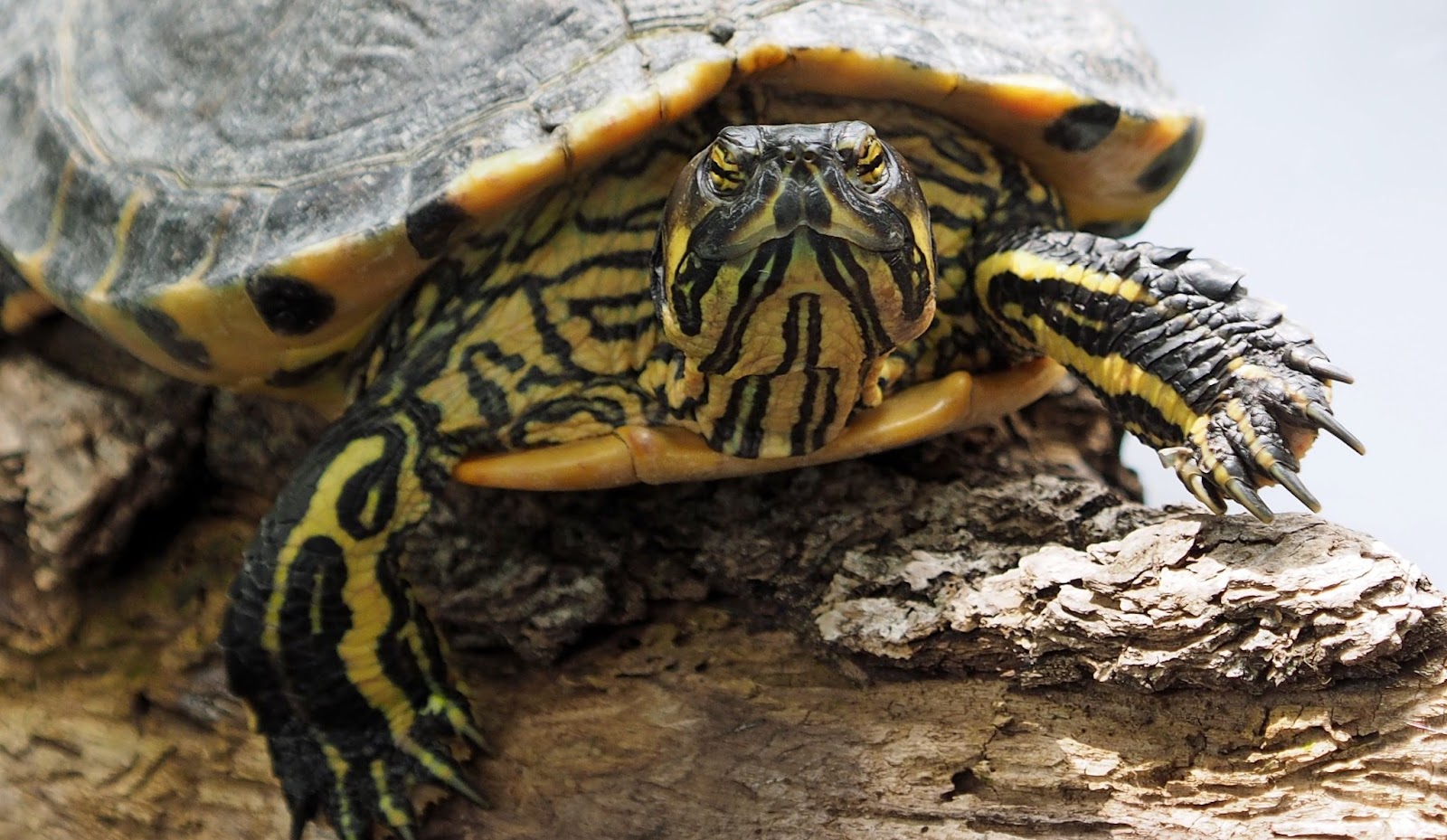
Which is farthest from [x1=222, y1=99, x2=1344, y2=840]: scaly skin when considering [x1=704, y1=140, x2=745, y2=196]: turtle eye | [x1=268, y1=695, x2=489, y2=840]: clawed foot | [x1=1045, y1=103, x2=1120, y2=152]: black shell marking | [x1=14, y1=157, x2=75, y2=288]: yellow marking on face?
[x1=14, y1=157, x2=75, y2=288]: yellow marking on face

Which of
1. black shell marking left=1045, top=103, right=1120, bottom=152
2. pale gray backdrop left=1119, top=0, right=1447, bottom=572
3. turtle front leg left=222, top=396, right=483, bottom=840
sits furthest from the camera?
pale gray backdrop left=1119, top=0, right=1447, bottom=572

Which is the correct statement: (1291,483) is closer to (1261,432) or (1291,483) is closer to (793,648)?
(1261,432)

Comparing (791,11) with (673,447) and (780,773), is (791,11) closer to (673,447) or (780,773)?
(673,447)

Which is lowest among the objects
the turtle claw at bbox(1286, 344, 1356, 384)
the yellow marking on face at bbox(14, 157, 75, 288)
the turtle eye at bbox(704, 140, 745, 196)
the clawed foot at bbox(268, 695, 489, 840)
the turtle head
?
the clawed foot at bbox(268, 695, 489, 840)

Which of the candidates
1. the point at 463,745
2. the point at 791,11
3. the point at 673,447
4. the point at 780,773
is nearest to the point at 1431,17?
the point at 791,11

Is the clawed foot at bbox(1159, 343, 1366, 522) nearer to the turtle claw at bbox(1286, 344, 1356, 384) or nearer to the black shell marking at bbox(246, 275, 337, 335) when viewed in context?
the turtle claw at bbox(1286, 344, 1356, 384)

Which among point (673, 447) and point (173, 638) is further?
point (173, 638)

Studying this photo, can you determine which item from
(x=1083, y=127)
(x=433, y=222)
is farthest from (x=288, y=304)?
(x=1083, y=127)
